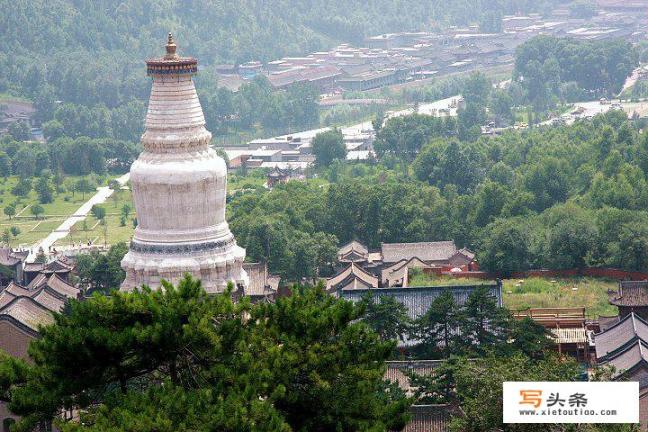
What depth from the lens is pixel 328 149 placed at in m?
77.7

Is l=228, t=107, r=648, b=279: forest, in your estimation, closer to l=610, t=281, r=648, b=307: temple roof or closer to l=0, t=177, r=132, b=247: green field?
l=610, t=281, r=648, b=307: temple roof

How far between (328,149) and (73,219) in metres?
13.7

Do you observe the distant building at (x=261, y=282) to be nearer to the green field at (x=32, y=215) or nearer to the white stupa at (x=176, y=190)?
the white stupa at (x=176, y=190)

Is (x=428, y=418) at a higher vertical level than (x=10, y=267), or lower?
higher

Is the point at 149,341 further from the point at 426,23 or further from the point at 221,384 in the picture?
Result: the point at 426,23

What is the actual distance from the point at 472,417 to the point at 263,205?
97.5ft

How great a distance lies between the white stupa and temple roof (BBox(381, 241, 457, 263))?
16.7m

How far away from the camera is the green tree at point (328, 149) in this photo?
7762 cm

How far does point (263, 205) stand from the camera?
56469mm

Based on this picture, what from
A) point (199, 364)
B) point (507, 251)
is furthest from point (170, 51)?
point (507, 251)

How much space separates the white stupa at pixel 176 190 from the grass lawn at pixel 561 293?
30.8 feet

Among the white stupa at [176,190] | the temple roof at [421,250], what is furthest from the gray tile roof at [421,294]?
the temple roof at [421,250]

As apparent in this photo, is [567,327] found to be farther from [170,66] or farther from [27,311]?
[27,311]

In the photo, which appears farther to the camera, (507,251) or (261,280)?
(507,251)
